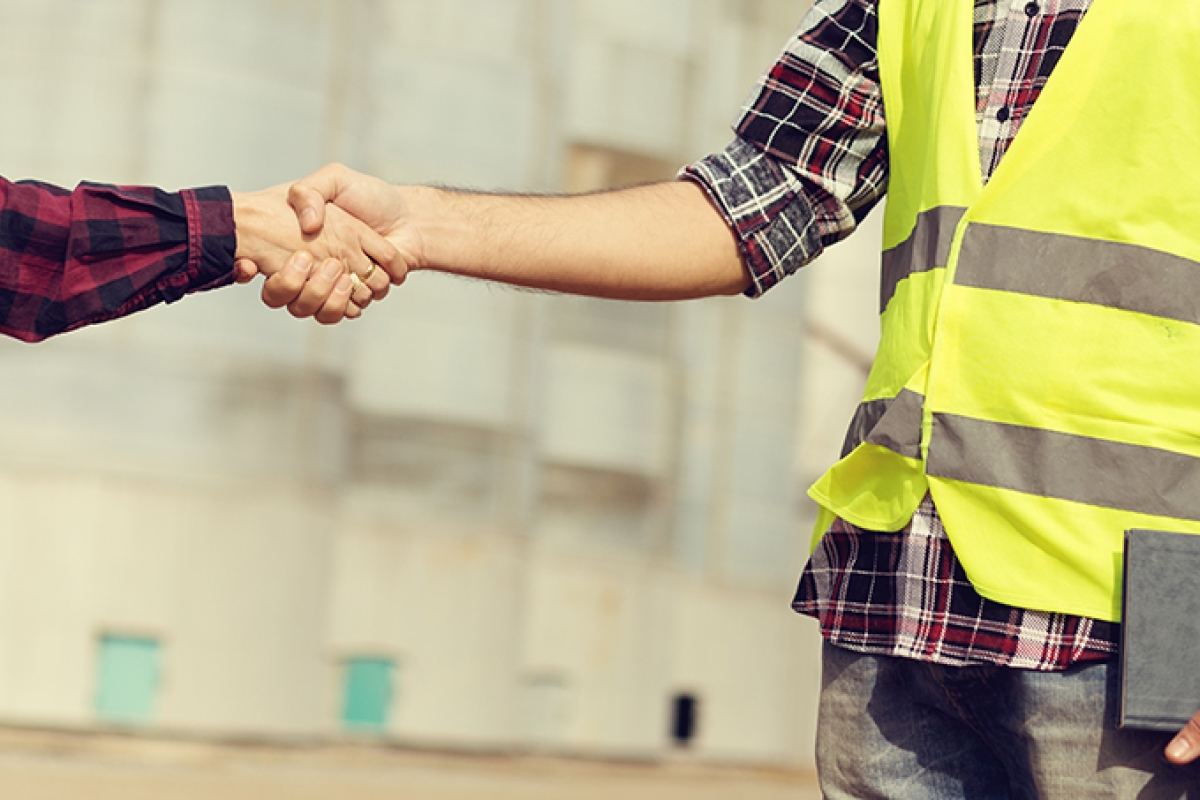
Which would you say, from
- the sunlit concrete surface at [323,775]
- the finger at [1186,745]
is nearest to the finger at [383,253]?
the finger at [1186,745]

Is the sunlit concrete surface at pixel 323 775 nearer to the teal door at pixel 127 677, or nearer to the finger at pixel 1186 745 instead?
the teal door at pixel 127 677

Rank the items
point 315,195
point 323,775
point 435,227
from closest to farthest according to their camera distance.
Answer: point 435,227 → point 315,195 → point 323,775

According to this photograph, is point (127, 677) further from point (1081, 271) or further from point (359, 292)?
point (1081, 271)

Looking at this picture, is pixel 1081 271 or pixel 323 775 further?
pixel 323 775

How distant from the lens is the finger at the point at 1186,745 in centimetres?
161

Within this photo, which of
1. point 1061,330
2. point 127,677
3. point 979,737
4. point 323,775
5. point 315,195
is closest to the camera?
point 1061,330

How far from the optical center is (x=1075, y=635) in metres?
1.69

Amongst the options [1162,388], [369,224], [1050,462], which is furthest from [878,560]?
[369,224]

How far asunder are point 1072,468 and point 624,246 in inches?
29.0

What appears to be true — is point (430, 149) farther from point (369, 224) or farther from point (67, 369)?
point (369, 224)

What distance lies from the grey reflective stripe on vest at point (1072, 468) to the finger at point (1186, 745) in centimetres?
21

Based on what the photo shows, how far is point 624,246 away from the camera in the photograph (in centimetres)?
222

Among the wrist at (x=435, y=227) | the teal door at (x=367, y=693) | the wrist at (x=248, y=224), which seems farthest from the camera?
the teal door at (x=367, y=693)

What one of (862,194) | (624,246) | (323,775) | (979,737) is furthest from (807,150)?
(323,775)
